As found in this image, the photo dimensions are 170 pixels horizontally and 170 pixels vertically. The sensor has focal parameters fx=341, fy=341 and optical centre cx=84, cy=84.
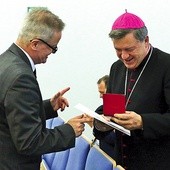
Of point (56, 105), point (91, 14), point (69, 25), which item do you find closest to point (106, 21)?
point (91, 14)

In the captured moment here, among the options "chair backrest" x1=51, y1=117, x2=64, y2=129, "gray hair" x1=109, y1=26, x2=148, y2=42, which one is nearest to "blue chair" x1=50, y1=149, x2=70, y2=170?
"chair backrest" x1=51, y1=117, x2=64, y2=129

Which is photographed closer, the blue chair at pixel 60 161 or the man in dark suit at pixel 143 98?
the man in dark suit at pixel 143 98

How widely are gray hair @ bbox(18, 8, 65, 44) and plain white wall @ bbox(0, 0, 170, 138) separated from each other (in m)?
2.46

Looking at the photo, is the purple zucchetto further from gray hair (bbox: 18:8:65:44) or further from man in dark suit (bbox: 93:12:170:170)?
gray hair (bbox: 18:8:65:44)

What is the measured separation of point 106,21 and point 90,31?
9.0 inches

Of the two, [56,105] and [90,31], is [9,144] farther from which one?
[90,31]

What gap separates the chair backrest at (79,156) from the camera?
2.21m

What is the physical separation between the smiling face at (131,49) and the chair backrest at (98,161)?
1.73 ft

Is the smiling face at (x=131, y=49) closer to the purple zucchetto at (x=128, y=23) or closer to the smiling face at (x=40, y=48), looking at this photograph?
the purple zucchetto at (x=128, y=23)

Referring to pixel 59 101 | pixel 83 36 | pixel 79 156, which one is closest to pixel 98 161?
pixel 79 156

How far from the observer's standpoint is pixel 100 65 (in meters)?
4.28

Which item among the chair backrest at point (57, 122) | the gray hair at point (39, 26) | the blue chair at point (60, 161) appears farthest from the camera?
the chair backrest at point (57, 122)

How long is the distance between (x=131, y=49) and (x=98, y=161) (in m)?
0.66

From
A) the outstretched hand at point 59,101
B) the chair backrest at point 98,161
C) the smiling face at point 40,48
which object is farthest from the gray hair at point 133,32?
the chair backrest at point 98,161
